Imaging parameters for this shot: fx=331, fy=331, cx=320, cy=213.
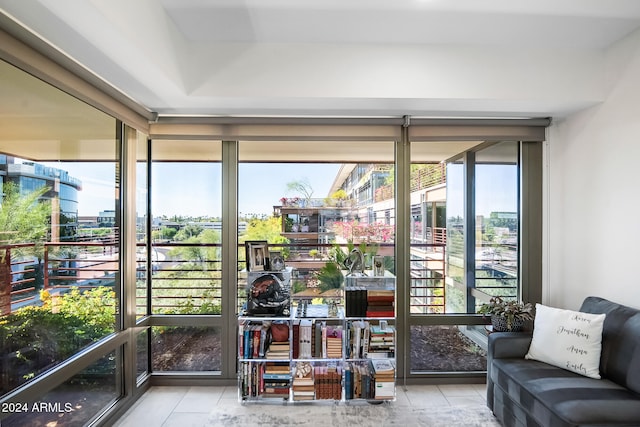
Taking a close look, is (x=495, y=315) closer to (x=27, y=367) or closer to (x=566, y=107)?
(x=566, y=107)

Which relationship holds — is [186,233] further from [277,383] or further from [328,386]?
[328,386]

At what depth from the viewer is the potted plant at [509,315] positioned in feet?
8.56

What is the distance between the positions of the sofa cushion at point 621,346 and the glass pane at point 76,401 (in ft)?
10.9

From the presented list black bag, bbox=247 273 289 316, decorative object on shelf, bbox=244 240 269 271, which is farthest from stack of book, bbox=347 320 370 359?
decorative object on shelf, bbox=244 240 269 271

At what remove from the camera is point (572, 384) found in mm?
1968

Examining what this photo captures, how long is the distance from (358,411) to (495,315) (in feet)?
4.36

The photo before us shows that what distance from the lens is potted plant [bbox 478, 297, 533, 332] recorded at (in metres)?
2.61

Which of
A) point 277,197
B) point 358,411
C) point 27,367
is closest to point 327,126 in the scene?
point 277,197

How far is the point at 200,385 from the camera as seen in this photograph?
2918mm

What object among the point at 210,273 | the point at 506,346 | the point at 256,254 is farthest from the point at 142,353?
the point at 506,346

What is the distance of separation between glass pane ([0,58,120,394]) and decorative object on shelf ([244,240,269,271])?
992 millimetres

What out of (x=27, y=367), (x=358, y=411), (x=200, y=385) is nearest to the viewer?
(x=27, y=367)

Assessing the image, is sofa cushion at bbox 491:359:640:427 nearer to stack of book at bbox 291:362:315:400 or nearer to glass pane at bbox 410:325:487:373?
Answer: glass pane at bbox 410:325:487:373

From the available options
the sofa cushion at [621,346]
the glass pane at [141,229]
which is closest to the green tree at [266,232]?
the glass pane at [141,229]
